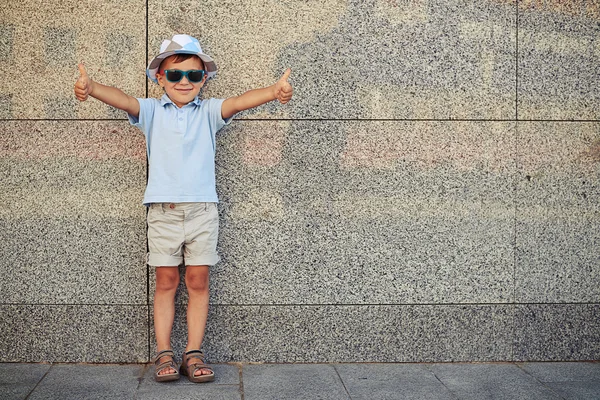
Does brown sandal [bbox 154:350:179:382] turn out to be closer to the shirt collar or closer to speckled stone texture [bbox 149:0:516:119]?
the shirt collar

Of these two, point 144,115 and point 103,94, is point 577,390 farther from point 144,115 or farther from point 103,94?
point 103,94

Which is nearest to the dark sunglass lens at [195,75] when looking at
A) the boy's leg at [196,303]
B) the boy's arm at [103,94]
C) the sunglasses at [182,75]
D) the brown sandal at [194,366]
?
the sunglasses at [182,75]

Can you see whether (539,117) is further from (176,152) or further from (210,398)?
(210,398)

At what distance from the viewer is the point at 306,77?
4598 millimetres

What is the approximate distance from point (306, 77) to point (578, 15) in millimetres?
1963

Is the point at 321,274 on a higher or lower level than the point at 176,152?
lower

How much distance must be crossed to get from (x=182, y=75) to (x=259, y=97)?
51 cm

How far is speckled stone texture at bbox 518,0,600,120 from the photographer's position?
15.4 feet

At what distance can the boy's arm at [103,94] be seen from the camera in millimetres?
3809

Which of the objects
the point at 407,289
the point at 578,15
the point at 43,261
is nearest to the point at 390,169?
the point at 407,289

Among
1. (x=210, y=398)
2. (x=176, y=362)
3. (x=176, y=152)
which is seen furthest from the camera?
(x=176, y=362)

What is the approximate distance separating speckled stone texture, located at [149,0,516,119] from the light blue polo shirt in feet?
1.25

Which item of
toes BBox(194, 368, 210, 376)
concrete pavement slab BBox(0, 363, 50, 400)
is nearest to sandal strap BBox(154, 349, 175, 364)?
toes BBox(194, 368, 210, 376)

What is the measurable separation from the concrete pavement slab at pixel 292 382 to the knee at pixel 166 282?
2.43ft
